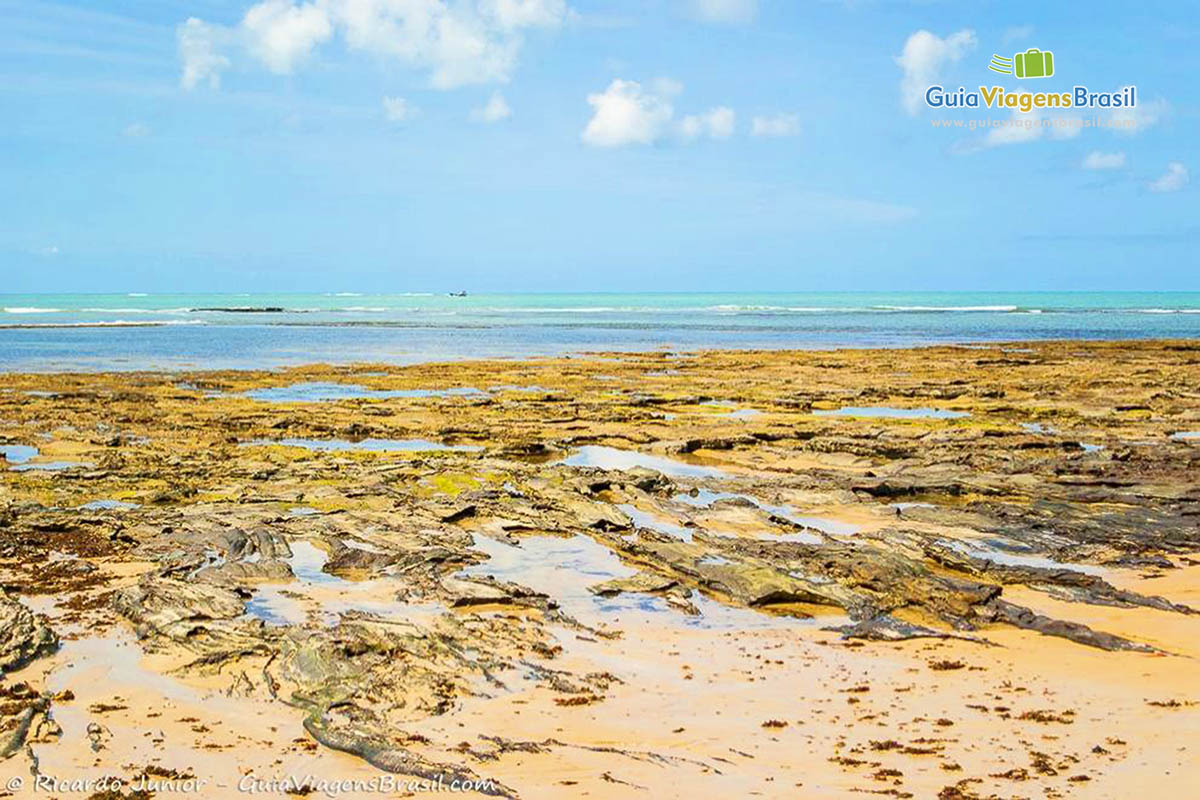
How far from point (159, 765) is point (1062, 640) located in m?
8.36

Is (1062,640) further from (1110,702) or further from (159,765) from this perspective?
(159,765)

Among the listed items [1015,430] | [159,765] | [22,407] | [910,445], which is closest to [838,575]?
[159,765]

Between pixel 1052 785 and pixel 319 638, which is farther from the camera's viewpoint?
pixel 319 638

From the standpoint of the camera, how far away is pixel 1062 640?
10.1 meters

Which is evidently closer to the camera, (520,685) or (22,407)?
(520,685)

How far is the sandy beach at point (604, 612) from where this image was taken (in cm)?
736

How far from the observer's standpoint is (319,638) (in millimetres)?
9820

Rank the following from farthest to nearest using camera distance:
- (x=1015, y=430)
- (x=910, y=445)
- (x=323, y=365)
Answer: (x=323, y=365), (x=1015, y=430), (x=910, y=445)

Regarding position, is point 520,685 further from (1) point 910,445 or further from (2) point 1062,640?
(1) point 910,445

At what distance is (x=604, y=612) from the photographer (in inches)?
445

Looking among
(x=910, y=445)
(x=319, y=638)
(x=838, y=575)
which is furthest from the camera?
(x=910, y=445)

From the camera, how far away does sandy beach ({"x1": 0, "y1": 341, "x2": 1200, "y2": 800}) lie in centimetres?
736

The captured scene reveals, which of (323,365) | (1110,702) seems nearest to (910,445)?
(1110,702)

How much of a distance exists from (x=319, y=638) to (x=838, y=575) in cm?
616
